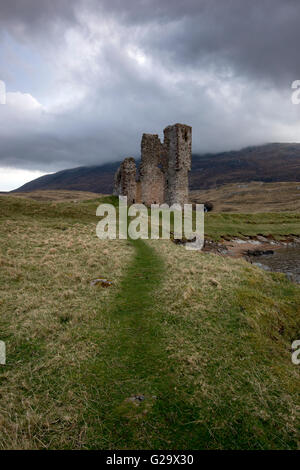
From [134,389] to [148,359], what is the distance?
4.12 ft

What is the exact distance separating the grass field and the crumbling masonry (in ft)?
118

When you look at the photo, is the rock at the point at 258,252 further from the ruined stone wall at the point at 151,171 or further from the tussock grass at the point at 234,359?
the ruined stone wall at the point at 151,171

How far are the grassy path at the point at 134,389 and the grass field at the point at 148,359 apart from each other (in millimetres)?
28

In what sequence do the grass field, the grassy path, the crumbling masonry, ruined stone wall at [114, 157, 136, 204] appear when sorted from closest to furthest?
the grassy path < the grass field < the crumbling masonry < ruined stone wall at [114, 157, 136, 204]

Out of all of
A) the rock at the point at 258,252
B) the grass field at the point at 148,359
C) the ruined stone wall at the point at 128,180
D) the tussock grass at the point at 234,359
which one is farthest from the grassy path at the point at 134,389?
the ruined stone wall at the point at 128,180

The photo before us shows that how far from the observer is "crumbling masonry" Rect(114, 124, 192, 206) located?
165ft

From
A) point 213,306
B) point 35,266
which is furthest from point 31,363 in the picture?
point 35,266

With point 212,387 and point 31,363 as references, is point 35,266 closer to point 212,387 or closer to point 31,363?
point 31,363

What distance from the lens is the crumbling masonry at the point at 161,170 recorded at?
1980 inches

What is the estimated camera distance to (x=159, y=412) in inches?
247

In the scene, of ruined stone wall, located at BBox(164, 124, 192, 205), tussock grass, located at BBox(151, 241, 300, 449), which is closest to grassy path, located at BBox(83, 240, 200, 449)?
tussock grass, located at BBox(151, 241, 300, 449)

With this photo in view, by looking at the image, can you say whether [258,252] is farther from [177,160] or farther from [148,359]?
[148,359]

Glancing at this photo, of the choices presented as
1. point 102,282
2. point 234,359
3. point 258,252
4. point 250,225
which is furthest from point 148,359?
point 250,225

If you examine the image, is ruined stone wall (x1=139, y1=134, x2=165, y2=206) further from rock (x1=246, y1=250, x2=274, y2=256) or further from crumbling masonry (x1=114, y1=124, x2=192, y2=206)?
rock (x1=246, y1=250, x2=274, y2=256)
